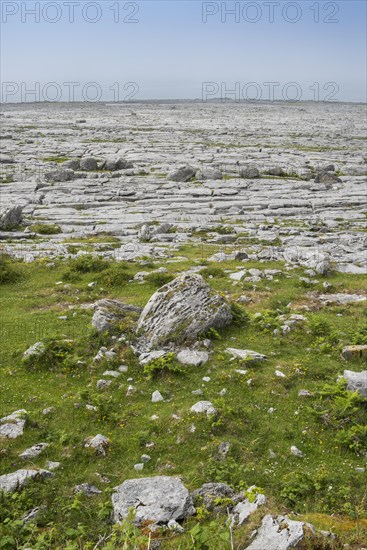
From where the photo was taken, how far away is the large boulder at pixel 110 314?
52.5 ft

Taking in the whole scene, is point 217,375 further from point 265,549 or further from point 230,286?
point 230,286

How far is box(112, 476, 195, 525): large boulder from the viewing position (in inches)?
337

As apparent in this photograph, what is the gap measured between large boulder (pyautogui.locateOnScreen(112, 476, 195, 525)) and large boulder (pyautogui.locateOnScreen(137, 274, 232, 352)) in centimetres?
605

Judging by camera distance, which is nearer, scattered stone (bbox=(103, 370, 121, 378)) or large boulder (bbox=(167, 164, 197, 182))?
scattered stone (bbox=(103, 370, 121, 378))

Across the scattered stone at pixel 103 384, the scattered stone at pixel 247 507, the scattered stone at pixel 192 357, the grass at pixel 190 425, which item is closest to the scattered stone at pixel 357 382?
the grass at pixel 190 425

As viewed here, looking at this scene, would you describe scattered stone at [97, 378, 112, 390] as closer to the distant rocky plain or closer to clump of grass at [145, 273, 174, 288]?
clump of grass at [145, 273, 174, 288]

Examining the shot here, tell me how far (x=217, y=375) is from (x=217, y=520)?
5.75 meters

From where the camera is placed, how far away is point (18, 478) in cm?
966

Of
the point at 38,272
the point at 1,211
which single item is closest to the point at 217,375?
the point at 38,272

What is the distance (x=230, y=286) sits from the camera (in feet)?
73.9

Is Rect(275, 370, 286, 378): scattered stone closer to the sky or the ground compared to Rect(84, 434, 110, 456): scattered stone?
closer to the sky

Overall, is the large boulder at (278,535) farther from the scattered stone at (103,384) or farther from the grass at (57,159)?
the grass at (57,159)

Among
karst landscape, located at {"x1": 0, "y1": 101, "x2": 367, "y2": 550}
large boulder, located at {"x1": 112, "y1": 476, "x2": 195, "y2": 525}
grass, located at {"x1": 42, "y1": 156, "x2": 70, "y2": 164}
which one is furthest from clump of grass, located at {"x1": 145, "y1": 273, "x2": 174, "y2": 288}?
grass, located at {"x1": 42, "y1": 156, "x2": 70, "y2": 164}

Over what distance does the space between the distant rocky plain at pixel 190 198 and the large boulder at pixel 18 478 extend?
19.7m
